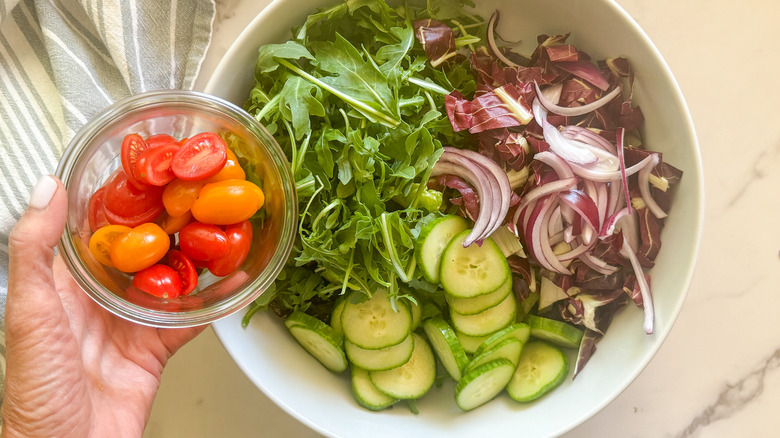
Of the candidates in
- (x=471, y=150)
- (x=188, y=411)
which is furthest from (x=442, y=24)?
(x=188, y=411)

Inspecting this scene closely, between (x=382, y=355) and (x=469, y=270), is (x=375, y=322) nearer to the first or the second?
(x=382, y=355)

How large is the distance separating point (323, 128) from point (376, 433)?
2.21 ft

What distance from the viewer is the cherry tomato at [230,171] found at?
1.19m

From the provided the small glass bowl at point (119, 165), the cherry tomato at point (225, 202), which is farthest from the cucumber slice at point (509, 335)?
the cherry tomato at point (225, 202)

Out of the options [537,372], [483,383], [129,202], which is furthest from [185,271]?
[537,372]

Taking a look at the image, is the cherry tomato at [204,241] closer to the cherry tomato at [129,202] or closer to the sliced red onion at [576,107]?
the cherry tomato at [129,202]

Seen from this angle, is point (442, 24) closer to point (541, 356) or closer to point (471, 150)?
point (471, 150)

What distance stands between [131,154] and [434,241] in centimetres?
62

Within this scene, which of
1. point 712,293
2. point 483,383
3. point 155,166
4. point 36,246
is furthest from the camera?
point 712,293

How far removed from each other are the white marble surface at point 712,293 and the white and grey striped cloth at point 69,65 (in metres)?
0.09

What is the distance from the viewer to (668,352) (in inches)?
61.6

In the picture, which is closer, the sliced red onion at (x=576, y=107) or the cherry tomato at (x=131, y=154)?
the cherry tomato at (x=131, y=154)

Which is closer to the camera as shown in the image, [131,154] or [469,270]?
[131,154]

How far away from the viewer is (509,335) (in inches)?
54.1
